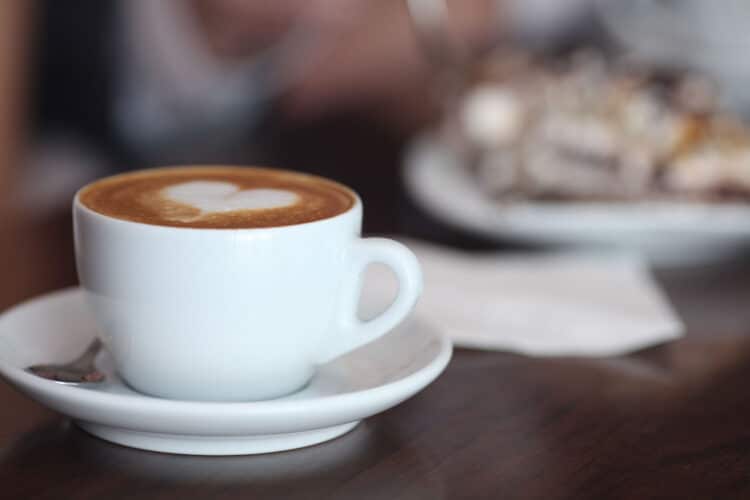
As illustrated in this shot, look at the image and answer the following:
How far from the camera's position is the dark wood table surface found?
0.38m

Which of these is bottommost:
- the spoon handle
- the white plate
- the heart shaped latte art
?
the white plate

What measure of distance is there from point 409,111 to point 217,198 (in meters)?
0.97

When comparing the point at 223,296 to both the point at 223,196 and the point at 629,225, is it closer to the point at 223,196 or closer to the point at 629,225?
the point at 223,196

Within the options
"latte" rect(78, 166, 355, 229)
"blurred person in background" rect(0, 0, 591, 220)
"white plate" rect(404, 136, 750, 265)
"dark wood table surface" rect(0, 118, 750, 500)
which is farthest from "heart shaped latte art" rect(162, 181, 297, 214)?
"blurred person in background" rect(0, 0, 591, 220)

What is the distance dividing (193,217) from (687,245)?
0.46m

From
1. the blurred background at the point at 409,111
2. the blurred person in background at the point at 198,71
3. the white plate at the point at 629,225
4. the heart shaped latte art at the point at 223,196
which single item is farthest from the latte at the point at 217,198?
the blurred person in background at the point at 198,71

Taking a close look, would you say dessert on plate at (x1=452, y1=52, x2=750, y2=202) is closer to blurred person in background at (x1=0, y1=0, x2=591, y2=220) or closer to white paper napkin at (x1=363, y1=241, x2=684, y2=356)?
white paper napkin at (x1=363, y1=241, x2=684, y2=356)

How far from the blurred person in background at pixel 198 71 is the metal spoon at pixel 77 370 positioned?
2.43ft

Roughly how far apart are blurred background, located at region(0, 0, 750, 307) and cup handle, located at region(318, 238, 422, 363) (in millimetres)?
240

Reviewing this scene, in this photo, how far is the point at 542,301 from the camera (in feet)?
2.10

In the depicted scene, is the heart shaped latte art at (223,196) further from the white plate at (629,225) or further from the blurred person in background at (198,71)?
the blurred person in background at (198,71)

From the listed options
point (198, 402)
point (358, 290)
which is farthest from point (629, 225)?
point (198, 402)

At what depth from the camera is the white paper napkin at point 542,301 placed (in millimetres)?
576

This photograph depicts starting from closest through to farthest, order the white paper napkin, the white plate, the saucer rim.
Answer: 1. the saucer rim
2. the white paper napkin
3. the white plate
